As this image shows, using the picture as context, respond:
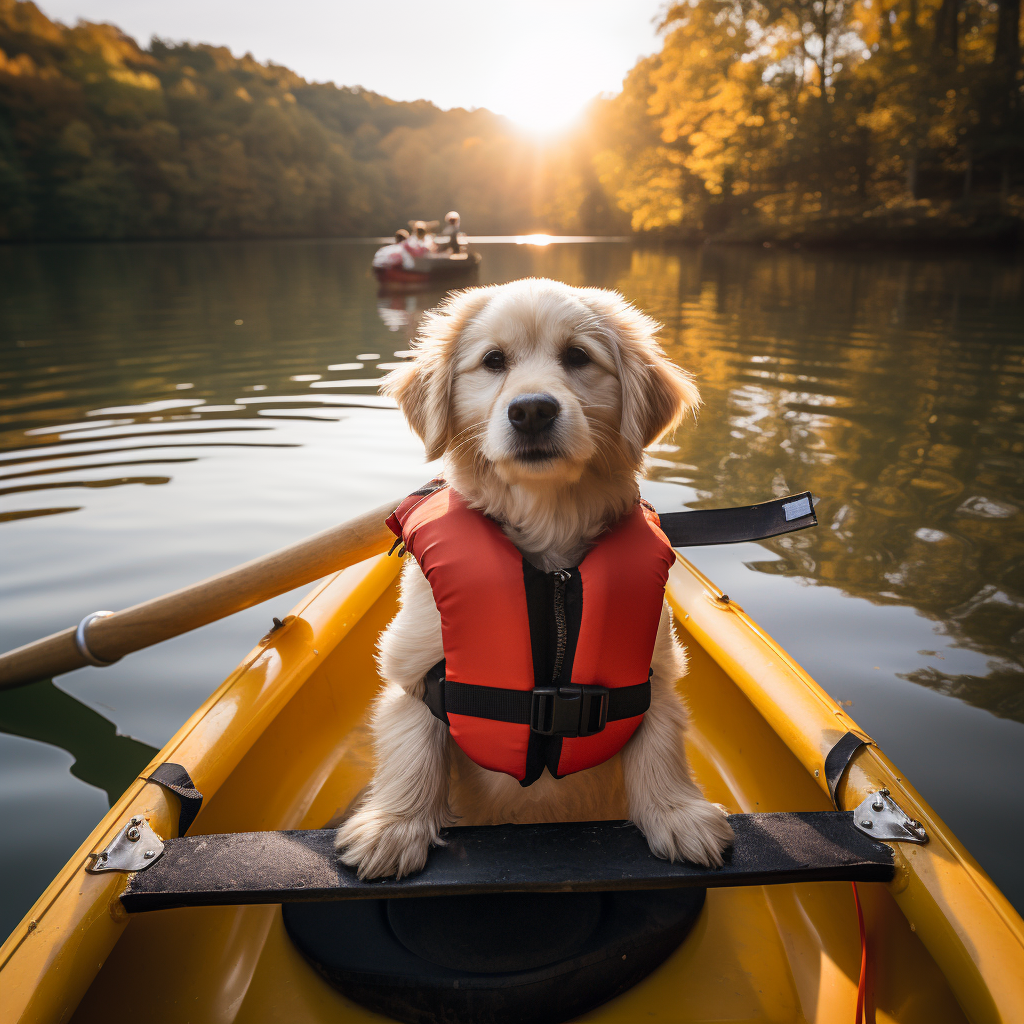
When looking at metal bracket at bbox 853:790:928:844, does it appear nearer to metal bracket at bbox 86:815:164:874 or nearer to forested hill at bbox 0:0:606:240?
metal bracket at bbox 86:815:164:874

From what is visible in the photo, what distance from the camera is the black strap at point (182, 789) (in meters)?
1.67

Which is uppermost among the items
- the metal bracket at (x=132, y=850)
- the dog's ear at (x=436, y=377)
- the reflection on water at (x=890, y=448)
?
the dog's ear at (x=436, y=377)

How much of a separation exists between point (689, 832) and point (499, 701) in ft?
1.59

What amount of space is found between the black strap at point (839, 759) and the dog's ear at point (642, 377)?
2.98ft

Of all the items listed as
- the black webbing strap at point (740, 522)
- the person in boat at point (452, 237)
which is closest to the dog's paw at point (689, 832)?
the black webbing strap at point (740, 522)

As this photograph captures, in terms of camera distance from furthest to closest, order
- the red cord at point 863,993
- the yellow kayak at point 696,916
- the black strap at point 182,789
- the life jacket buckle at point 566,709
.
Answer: the black strap at point 182,789 → the life jacket buckle at point 566,709 → the red cord at point 863,993 → the yellow kayak at point 696,916

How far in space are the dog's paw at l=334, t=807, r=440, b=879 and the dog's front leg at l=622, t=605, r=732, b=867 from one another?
1.54 feet

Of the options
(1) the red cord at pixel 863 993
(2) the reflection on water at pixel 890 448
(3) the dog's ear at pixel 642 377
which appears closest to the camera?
(1) the red cord at pixel 863 993

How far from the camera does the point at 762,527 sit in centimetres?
234

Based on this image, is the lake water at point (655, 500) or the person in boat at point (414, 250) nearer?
the lake water at point (655, 500)

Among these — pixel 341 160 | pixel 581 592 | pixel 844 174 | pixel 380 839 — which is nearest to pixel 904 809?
pixel 581 592

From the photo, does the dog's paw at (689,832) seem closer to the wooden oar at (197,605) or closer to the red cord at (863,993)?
the red cord at (863,993)

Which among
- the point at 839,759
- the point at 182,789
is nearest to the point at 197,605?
the point at 182,789

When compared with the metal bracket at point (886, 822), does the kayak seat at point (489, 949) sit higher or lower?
lower
